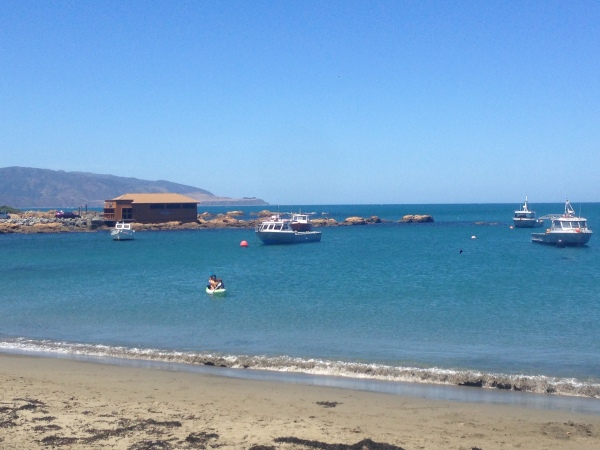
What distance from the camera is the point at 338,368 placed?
15.2 metres

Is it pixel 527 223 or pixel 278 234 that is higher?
pixel 527 223

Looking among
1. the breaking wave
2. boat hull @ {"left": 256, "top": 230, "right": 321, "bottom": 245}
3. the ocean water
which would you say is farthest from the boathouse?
the breaking wave

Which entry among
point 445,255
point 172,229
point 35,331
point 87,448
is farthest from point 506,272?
point 172,229

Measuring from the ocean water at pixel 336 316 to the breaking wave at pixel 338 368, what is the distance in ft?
0.12

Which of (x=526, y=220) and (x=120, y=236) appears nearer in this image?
(x=120, y=236)

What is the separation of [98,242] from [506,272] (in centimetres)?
4559

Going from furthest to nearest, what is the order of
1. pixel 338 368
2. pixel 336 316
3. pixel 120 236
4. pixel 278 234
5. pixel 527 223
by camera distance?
1. pixel 527 223
2. pixel 120 236
3. pixel 278 234
4. pixel 336 316
5. pixel 338 368

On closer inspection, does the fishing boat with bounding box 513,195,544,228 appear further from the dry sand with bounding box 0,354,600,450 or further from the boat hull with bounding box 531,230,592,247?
the dry sand with bounding box 0,354,600,450

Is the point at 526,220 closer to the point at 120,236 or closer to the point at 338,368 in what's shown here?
the point at 120,236

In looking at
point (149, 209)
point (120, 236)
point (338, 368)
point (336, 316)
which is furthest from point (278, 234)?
point (338, 368)

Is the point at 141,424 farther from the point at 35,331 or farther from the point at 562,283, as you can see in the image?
the point at 562,283

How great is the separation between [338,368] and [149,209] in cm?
7656

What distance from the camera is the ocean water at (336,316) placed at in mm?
15602

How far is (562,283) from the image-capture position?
31.3 meters
